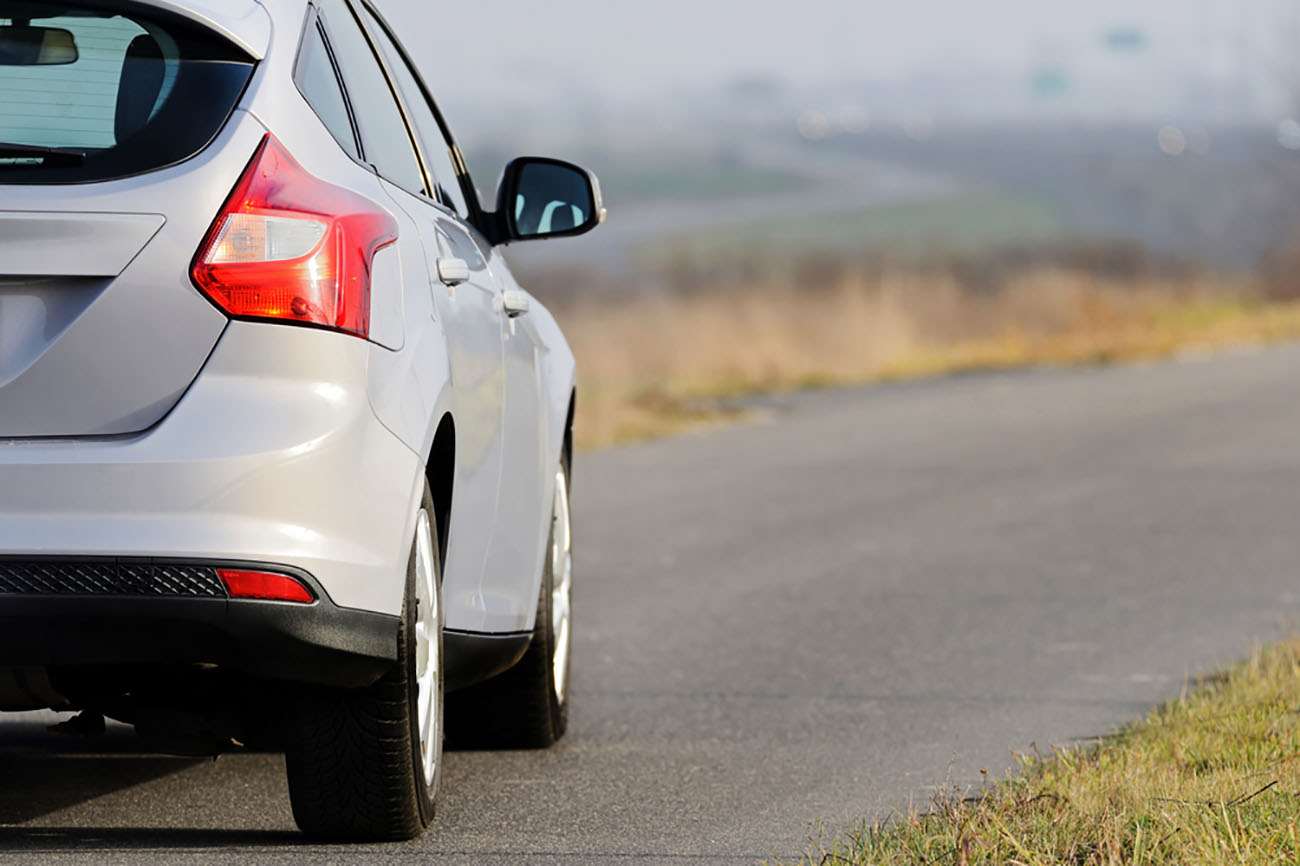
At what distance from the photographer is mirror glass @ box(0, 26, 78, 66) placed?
4.65 meters

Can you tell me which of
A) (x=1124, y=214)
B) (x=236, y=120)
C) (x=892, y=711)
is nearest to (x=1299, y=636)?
(x=892, y=711)

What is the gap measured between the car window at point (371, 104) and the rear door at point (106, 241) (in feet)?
1.86

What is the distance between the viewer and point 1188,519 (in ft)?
42.0

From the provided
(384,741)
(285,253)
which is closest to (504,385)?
(384,741)

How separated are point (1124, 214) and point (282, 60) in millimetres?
111522

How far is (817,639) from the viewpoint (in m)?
8.79

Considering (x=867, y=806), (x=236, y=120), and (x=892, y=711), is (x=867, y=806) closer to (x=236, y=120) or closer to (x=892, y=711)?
(x=892, y=711)

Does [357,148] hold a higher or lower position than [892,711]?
higher

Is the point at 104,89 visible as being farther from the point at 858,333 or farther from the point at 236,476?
the point at 858,333

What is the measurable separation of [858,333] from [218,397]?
25.6m

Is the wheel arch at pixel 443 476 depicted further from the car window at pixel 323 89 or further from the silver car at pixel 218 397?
the car window at pixel 323 89

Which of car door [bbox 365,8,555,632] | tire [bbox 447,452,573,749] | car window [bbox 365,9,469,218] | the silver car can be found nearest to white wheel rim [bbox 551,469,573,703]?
tire [bbox 447,452,573,749]

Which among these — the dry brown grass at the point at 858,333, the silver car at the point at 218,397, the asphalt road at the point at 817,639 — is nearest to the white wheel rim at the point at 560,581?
the asphalt road at the point at 817,639

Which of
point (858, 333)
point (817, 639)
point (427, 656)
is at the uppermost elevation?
point (427, 656)
